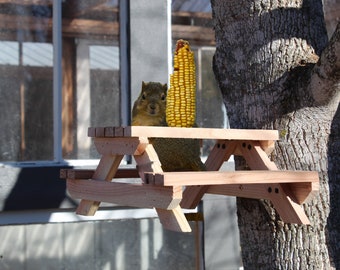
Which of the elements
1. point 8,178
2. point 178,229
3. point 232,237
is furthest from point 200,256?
point 178,229

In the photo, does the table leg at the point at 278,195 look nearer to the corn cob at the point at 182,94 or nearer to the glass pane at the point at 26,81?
the corn cob at the point at 182,94

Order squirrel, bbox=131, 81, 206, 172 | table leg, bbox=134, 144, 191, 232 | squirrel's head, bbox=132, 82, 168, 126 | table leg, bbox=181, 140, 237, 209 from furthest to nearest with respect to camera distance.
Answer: table leg, bbox=181, 140, 237, 209 < squirrel's head, bbox=132, 82, 168, 126 < squirrel, bbox=131, 81, 206, 172 < table leg, bbox=134, 144, 191, 232

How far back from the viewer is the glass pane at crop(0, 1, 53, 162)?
15.9 feet

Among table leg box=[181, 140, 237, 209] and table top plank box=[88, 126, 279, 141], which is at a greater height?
table top plank box=[88, 126, 279, 141]

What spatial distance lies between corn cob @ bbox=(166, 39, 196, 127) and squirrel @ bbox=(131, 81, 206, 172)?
83 mm

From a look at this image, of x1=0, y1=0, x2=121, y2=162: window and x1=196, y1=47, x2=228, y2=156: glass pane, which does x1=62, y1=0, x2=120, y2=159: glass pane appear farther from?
x1=196, y1=47, x2=228, y2=156: glass pane

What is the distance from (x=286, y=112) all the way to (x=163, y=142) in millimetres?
489

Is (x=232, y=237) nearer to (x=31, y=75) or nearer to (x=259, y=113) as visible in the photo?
(x=31, y=75)

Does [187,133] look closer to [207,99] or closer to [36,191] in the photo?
[36,191]

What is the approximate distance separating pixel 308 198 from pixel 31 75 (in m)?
2.71

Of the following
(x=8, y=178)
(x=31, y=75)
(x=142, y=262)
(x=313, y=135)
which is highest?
(x=31, y=75)

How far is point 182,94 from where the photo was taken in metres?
2.67

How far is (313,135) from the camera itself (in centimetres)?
277

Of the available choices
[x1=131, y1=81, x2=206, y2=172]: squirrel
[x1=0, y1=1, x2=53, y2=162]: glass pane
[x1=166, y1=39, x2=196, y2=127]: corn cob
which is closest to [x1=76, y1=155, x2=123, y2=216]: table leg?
[x1=131, y1=81, x2=206, y2=172]: squirrel
